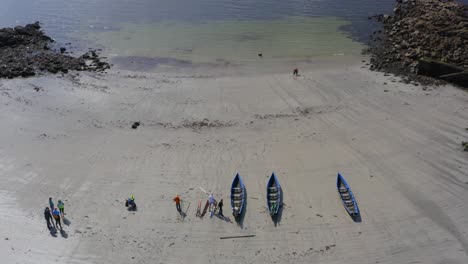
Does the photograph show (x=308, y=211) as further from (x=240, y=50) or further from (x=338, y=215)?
(x=240, y=50)

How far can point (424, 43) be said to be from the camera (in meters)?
40.0

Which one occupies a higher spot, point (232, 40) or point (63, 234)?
point (232, 40)

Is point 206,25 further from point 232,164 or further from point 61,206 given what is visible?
point 61,206

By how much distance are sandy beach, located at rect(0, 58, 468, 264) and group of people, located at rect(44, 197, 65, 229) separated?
17.1 inches

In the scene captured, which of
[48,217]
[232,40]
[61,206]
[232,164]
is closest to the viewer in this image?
[48,217]

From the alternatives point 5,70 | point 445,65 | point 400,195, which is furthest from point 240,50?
point 400,195

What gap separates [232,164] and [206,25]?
30025 mm

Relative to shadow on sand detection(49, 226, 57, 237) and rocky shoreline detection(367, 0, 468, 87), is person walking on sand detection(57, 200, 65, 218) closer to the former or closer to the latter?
shadow on sand detection(49, 226, 57, 237)

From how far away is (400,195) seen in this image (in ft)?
73.9

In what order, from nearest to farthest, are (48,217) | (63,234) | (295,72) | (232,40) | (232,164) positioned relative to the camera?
(63,234) → (48,217) → (232,164) → (295,72) → (232,40)

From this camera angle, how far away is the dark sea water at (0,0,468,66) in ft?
145

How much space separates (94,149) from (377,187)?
17.6 metres

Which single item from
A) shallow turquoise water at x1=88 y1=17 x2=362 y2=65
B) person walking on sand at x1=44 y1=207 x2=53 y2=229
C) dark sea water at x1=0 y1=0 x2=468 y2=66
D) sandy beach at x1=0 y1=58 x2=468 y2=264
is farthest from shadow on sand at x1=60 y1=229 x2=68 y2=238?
dark sea water at x1=0 y1=0 x2=468 y2=66

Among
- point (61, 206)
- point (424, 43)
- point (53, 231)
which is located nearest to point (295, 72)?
point (424, 43)
